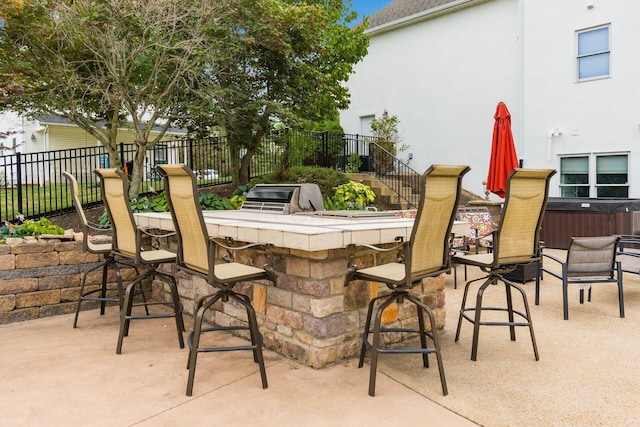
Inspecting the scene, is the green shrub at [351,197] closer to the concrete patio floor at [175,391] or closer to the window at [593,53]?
the window at [593,53]

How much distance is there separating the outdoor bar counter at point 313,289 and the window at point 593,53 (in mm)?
9337

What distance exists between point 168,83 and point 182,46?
0.97 m

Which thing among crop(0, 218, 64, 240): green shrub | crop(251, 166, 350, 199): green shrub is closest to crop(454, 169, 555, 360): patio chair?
crop(0, 218, 64, 240): green shrub

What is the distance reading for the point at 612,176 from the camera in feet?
32.3

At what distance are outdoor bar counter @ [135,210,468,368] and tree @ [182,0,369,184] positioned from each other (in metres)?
5.82

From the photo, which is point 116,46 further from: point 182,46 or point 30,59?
point 30,59

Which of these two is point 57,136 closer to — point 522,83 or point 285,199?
point 522,83

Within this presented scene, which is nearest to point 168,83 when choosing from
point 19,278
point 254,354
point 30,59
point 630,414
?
point 30,59

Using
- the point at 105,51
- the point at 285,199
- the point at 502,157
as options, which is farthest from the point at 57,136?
the point at 502,157

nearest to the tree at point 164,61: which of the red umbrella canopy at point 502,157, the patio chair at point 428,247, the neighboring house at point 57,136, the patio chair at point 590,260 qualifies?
the red umbrella canopy at point 502,157

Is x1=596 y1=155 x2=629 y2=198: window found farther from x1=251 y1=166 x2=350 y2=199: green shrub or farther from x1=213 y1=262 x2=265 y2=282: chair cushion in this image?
x1=213 y1=262 x2=265 y2=282: chair cushion

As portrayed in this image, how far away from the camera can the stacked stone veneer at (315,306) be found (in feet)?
9.21

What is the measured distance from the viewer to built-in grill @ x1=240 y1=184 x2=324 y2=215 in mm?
4291

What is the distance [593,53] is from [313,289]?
10284 millimetres
